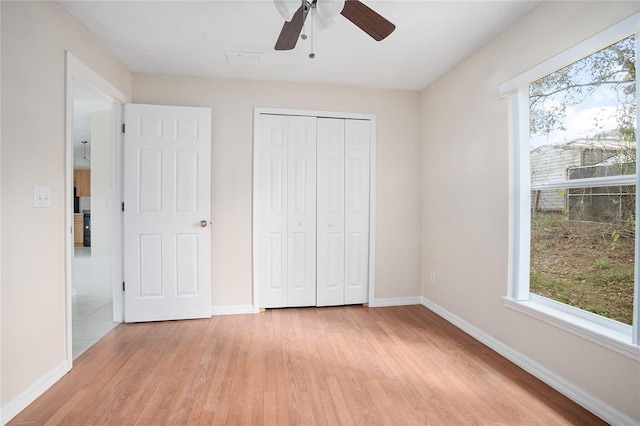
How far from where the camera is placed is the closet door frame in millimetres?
3240

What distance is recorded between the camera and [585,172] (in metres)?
1.88

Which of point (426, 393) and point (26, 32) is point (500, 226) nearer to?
point (426, 393)

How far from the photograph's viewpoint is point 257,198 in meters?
3.25

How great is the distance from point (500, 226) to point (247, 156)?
95.7 inches

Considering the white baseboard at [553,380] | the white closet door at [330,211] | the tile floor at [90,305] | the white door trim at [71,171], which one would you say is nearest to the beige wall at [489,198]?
the white baseboard at [553,380]

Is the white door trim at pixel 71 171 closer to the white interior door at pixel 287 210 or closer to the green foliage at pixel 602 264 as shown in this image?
the white interior door at pixel 287 210

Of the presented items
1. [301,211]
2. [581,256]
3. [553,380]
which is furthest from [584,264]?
[301,211]

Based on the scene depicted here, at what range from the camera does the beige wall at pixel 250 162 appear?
3.19 metres

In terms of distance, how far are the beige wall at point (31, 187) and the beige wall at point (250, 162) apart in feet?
3.92

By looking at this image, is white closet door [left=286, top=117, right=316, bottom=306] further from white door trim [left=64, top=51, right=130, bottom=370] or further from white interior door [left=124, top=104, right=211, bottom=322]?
white door trim [left=64, top=51, right=130, bottom=370]

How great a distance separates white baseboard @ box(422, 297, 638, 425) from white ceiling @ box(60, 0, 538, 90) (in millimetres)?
2395

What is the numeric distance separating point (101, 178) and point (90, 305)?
10.7 ft

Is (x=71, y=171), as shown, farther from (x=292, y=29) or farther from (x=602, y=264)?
(x=602, y=264)

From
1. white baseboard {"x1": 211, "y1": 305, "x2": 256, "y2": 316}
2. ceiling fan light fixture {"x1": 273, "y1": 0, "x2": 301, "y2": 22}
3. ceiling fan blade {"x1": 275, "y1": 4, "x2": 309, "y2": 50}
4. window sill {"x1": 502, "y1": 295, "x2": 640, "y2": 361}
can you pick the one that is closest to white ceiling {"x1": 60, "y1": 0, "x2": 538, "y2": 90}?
ceiling fan blade {"x1": 275, "y1": 4, "x2": 309, "y2": 50}
